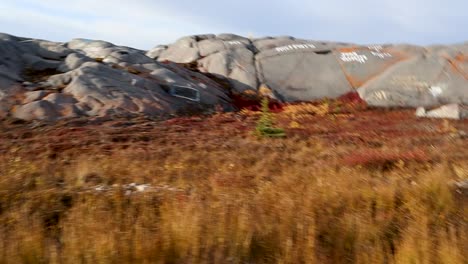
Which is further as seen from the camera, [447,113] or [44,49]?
[44,49]

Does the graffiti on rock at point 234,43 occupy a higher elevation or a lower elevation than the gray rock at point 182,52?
higher

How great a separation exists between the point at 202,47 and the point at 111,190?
22.4m

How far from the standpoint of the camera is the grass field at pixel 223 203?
4.29 metres

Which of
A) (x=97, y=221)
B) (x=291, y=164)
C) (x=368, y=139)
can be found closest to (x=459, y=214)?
(x=97, y=221)

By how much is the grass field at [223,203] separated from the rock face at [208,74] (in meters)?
4.60

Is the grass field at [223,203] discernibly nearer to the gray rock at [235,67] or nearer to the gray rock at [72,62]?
the gray rock at [72,62]

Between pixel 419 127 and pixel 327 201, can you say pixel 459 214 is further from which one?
pixel 419 127

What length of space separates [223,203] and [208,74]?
825 inches

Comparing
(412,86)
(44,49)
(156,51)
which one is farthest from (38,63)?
(412,86)

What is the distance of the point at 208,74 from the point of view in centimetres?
Result: 2591

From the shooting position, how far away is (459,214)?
5730 millimetres

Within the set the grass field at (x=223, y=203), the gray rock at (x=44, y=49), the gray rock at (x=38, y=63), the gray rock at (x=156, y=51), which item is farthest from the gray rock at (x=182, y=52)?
the grass field at (x=223, y=203)

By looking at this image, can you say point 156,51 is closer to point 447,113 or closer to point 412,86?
point 412,86

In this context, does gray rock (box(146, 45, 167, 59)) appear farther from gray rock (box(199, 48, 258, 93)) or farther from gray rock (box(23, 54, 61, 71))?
gray rock (box(23, 54, 61, 71))
